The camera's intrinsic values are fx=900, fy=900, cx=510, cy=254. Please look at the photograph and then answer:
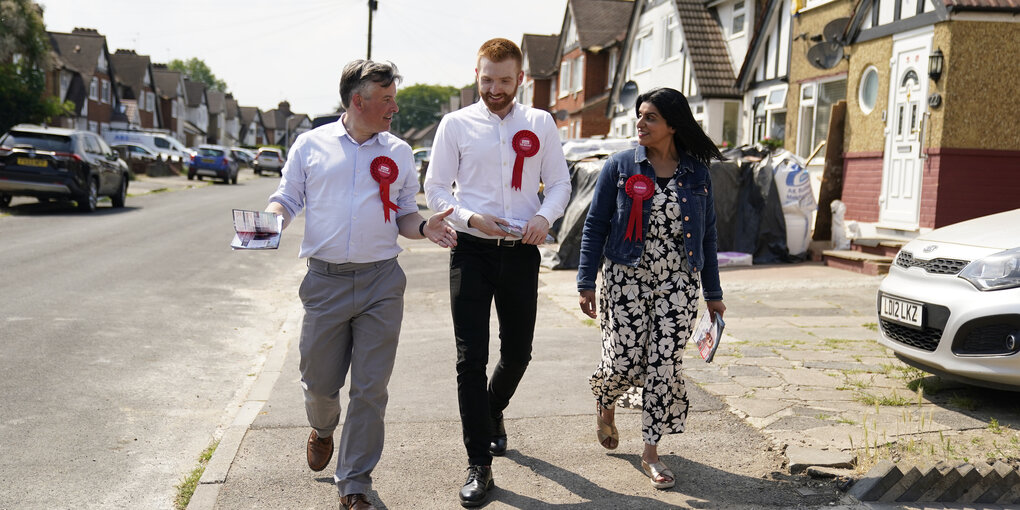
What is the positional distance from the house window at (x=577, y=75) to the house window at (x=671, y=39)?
13.4 m

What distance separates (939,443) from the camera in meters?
4.57

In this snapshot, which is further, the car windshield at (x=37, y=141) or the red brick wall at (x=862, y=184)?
the car windshield at (x=37, y=141)

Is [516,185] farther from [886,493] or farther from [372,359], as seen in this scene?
[886,493]

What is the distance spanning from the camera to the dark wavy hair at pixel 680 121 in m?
4.21

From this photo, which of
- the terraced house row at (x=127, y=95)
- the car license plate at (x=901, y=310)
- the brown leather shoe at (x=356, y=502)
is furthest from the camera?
the terraced house row at (x=127, y=95)

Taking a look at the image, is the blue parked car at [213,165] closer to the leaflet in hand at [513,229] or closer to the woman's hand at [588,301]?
the woman's hand at [588,301]

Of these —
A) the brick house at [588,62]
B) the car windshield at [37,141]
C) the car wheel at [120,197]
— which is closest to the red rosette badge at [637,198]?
the car windshield at [37,141]

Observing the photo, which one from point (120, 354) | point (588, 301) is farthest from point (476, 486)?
point (120, 354)

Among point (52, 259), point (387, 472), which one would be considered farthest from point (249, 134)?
point (387, 472)

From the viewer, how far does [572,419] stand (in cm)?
523

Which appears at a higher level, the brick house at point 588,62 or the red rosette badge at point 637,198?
the brick house at point 588,62

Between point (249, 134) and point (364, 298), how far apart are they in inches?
4945

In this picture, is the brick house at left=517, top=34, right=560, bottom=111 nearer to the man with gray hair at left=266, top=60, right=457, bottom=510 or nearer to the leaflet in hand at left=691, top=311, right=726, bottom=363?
the leaflet in hand at left=691, top=311, right=726, bottom=363

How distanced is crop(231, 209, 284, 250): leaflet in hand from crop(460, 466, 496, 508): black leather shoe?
1.33 metres
